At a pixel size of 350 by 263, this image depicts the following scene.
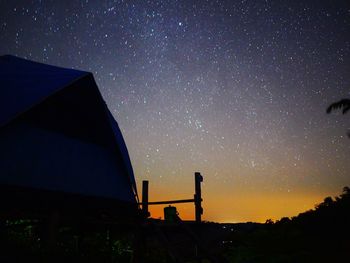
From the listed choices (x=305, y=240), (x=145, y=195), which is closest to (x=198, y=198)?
(x=145, y=195)

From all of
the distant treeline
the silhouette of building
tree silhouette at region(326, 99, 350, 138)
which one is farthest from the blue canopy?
tree silhouette at region(326, 99, 350, 138)

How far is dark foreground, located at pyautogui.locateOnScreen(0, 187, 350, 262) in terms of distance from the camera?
663cm

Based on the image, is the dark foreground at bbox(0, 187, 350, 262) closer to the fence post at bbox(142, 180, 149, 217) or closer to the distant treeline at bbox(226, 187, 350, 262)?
the distant treeline at bbox(226, 187, 350, 262)

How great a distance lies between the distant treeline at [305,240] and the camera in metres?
9.27

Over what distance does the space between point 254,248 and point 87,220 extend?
462cm

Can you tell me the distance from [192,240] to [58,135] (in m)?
5.15

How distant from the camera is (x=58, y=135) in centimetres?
876

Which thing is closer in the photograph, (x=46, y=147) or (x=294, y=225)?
(x=46, y=147)

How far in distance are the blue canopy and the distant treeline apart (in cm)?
362

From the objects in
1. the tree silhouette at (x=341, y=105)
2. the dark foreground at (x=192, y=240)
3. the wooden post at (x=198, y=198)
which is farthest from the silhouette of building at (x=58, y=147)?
the tree silhouette at (x=341, y=105)

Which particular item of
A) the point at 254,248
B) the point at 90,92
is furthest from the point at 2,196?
the point at 254,248

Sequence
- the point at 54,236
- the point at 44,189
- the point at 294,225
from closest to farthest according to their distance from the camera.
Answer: the point at 54,236 < the point at 44,189 < the point at 294,225

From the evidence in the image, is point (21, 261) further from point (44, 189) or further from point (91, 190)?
point (91, 190)

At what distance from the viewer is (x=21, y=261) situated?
18.5 feet
